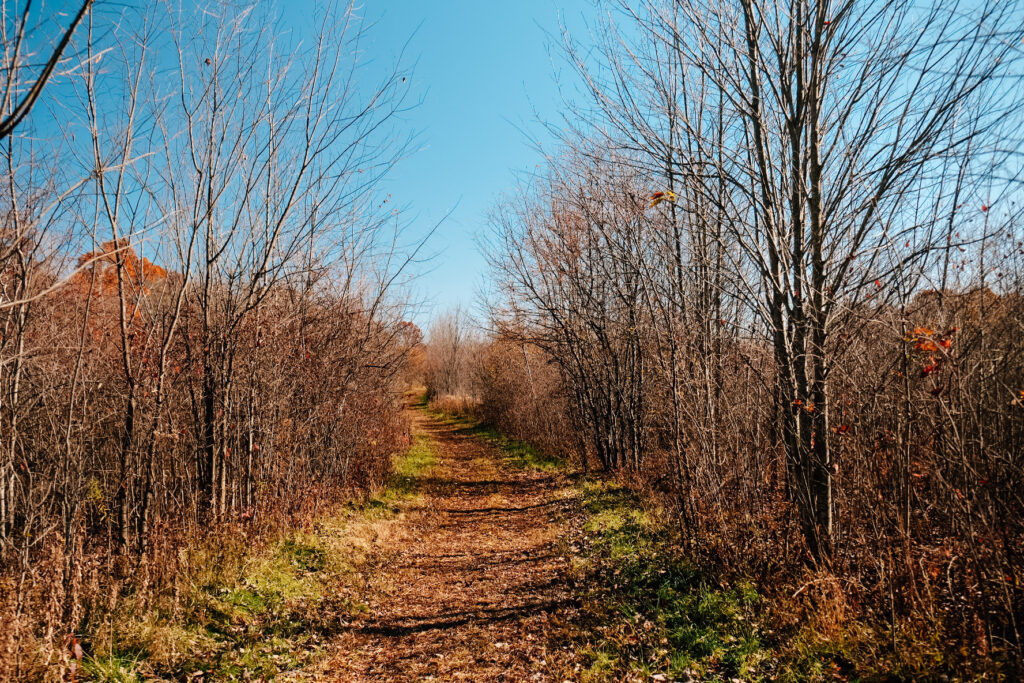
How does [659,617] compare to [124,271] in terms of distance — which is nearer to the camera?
[659,617]

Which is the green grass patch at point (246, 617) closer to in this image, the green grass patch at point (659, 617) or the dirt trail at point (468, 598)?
the dirt trail at point (468, 598)

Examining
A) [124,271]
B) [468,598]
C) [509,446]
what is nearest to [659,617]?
[468,598]

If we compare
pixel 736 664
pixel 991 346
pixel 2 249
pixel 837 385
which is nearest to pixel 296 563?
pixel 2 249

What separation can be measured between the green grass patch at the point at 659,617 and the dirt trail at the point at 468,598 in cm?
33

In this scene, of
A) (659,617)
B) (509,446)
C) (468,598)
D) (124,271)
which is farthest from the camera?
(509,446)

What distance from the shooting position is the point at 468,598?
219 inches

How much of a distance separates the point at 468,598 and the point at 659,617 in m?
2.06

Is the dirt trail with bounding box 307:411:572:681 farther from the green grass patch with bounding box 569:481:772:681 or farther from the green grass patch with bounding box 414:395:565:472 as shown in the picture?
the green grass patch with bounding box 414:395:565:472

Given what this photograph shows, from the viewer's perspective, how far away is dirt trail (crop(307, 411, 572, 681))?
14.0 feet

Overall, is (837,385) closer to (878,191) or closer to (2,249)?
(878,191)

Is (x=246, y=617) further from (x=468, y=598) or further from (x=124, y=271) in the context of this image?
(x=124, y=271)

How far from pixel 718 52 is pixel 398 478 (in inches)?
382

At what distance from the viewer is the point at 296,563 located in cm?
597

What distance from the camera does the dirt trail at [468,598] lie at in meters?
4.25
